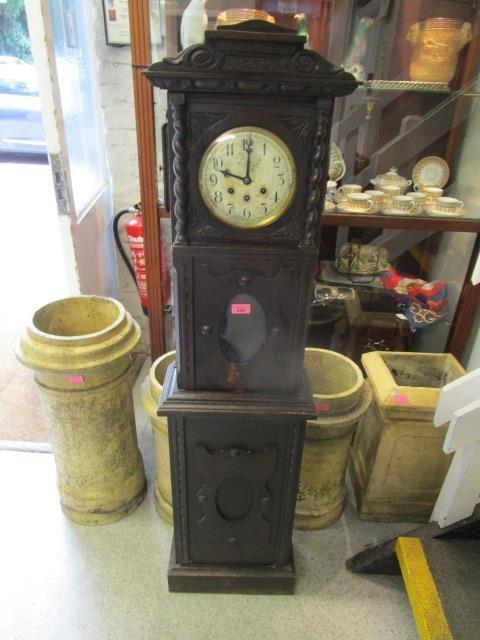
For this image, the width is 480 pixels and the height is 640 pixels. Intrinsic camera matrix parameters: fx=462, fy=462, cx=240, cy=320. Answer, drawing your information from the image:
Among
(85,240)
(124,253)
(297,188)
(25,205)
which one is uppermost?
(297,188)

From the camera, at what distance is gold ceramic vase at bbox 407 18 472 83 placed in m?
1.77

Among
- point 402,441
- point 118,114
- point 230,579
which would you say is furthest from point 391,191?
point 230,579

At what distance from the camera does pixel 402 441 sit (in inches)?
65.7

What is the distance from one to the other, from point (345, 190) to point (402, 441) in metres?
1.07

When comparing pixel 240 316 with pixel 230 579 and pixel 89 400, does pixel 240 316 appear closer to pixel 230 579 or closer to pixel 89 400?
pixel 89 400

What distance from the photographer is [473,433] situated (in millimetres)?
1348

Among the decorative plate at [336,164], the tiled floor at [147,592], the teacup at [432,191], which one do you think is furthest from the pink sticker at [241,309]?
the teacup at [432,191]

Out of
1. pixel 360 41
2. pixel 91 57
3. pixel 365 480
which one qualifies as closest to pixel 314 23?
pixel 360 41

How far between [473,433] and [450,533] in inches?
16.2

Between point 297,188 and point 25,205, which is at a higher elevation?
point 297,188

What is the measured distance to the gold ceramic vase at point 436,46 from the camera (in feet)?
5.81

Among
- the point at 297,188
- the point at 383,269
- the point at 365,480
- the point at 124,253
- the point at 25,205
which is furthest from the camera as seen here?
the point at 25,205

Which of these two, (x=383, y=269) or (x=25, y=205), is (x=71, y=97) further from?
(x=25, y=205)

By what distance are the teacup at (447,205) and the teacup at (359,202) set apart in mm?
280
